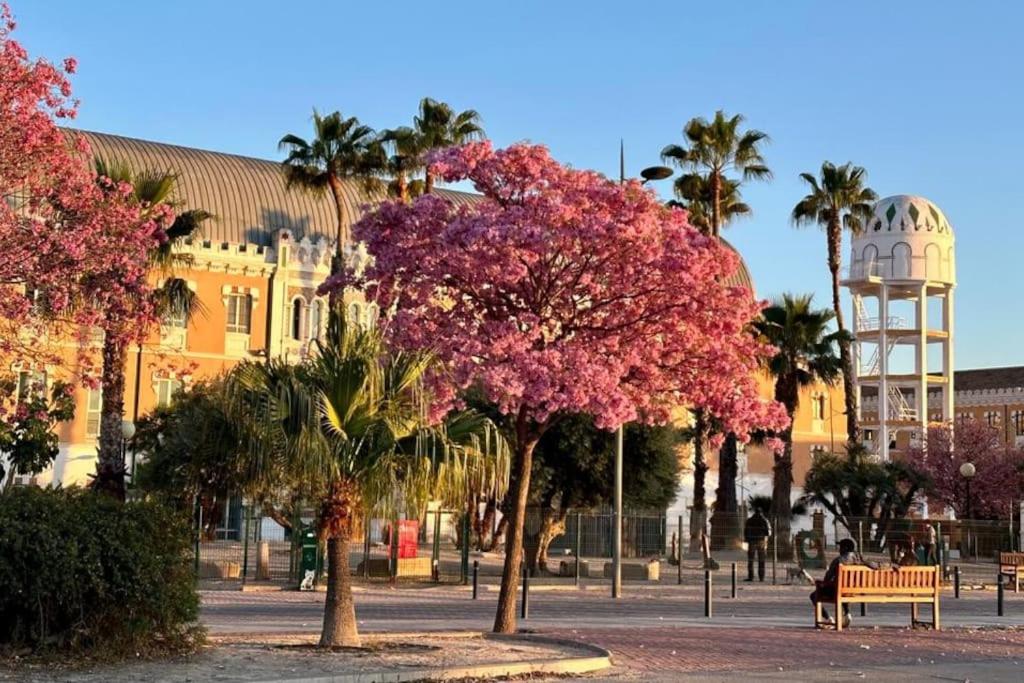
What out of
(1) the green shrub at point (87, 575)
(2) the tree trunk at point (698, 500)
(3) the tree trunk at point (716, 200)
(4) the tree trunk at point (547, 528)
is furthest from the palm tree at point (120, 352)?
(2) the tree trunk at point (698, 500)

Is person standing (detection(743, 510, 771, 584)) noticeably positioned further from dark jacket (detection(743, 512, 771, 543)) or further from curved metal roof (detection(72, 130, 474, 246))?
curved metal roof (detection(72, 130, 474, 246))

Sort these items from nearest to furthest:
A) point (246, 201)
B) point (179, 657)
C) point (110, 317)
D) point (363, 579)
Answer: point (179, 657) → point (110, 317) → point (363, 579) → point (246, 201)

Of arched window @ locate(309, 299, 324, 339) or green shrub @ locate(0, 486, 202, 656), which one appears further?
arched window @ locate(309, 299, 324, 339)

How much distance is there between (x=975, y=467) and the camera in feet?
231

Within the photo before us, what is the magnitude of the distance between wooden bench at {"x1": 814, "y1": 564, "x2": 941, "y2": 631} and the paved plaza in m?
0.39

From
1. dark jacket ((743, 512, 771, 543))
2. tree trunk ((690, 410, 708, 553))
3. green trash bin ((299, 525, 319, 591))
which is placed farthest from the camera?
tree trunk ((690, 410, 708, 553))

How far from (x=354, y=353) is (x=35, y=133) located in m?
5.85

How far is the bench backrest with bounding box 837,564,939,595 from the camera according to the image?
21.6 m

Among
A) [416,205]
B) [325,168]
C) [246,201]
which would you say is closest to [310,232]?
[246,201]

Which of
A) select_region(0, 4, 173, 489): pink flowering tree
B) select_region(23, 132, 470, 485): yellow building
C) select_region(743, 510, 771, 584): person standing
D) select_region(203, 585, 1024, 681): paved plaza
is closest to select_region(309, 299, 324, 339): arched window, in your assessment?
select_region(23, 132, 470, 485): yellow building

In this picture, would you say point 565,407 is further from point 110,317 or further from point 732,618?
point 732,618

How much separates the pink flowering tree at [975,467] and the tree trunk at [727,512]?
2080cm

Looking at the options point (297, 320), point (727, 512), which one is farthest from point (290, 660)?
point (297, 320)

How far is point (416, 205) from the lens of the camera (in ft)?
58.4
